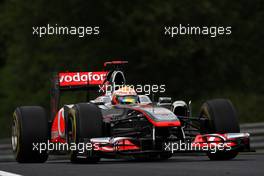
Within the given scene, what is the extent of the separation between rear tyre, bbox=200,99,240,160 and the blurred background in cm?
1367

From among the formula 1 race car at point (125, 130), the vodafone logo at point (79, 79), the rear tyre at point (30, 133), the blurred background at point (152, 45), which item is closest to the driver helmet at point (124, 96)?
the formula 1 race car at point (125, 130)

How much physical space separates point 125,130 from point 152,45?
14.7m

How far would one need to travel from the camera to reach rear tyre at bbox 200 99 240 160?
45.2 ft

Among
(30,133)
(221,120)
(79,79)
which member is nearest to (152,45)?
(79,79)

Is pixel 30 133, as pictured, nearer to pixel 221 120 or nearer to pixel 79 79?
pixel 79 79

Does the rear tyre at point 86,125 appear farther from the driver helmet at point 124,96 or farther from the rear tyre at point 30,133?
the driver helmet at point 124,96

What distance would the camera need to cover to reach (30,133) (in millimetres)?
14367

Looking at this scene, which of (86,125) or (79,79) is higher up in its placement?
(79,79)

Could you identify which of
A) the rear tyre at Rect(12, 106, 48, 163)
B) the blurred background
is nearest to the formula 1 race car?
the rear tyre at Rect(12, 106, 48, 163)

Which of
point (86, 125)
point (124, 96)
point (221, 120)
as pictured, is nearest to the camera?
point (86, 125)

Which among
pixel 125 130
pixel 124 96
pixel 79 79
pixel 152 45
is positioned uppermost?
pixel 152 45

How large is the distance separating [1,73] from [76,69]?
378 inches

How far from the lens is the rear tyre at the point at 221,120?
542 inches

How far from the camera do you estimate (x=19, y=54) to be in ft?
101
